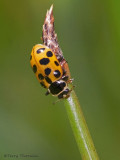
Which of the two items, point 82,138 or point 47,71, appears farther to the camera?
point 47,71

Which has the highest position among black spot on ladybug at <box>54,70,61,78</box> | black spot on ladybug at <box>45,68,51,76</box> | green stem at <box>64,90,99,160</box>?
black spot on ladybug at <box>45,68,51,76</box>

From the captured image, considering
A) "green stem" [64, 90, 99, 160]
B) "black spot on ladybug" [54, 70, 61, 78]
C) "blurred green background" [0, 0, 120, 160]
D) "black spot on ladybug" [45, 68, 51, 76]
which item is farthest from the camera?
"blurred green background" [0, 0, 120, 160]

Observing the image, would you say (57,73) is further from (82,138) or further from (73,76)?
(82,138)

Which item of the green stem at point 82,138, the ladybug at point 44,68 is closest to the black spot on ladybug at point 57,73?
the ladybug at point 44,68

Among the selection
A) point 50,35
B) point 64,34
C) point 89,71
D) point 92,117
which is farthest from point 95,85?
point 50,35

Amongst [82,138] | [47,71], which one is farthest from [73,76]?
[82,138]

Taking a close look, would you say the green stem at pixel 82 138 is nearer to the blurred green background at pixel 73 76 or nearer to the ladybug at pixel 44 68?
the ladybug at pixel 44 68

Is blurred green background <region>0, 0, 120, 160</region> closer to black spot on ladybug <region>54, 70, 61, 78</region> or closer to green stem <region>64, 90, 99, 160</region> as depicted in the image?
black spot on ladybug <region>54, 70, 61, 78</region>

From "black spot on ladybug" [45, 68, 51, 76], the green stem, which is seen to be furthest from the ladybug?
the green stem
